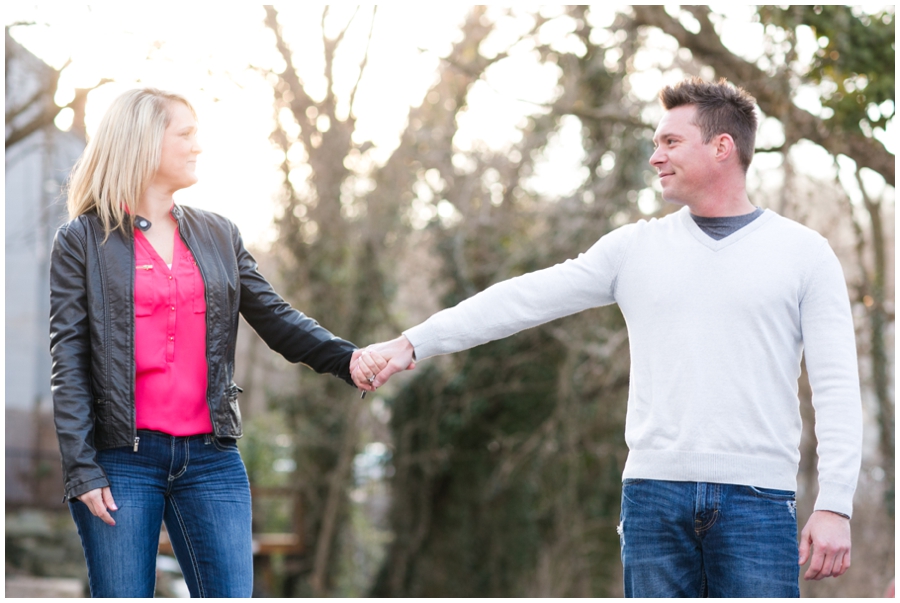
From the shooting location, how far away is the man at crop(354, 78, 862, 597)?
2188 mm

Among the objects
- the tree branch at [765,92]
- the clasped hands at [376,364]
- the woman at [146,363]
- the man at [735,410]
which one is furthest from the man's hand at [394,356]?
the tree branch at [765,92]

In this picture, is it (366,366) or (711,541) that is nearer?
(711,541)

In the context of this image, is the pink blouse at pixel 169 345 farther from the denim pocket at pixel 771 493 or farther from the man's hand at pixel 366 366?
the denim pocket at pixel 771 493

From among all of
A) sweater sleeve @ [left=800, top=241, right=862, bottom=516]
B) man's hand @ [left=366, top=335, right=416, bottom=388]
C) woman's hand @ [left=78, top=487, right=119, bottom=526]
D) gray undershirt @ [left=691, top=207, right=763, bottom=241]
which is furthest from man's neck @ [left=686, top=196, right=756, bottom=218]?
woman's hand @ [left=78, top=487, right=119, bottom=526]

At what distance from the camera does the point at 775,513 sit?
86.4 inches

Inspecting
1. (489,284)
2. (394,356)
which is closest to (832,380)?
(394,356)

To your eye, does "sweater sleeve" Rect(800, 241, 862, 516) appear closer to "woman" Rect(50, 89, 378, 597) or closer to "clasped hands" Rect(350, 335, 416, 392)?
"clasped hands" Rect(350, 335, 416, 392)

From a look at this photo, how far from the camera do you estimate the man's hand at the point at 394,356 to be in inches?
110

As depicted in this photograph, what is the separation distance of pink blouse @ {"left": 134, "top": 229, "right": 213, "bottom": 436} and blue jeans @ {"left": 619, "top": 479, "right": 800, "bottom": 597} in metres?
1.23

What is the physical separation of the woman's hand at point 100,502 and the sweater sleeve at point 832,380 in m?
1.81

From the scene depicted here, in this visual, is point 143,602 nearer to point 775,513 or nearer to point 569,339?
point 775,513

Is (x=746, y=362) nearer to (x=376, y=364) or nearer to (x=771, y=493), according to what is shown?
(x=771, y=493)

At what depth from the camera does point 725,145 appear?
2.45 metres

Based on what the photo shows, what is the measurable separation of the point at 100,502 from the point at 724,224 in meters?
1.81
